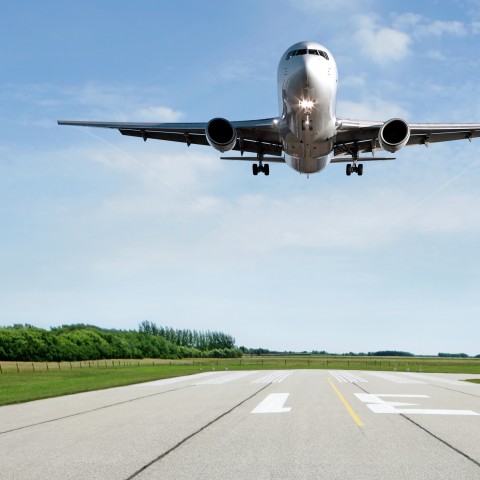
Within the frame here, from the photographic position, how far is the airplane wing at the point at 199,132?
80.6 ft

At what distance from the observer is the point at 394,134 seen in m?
22.5

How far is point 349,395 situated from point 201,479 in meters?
14.5

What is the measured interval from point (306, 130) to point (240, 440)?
1417 cm

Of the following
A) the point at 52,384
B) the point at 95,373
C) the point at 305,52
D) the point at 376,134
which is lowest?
the point at 52,384

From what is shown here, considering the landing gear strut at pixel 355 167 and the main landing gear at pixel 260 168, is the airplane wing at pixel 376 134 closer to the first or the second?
the landing gear strut at pixel 355 167

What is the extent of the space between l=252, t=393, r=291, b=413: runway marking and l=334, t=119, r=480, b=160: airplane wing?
36.1 ft

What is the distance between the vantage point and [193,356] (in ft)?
562

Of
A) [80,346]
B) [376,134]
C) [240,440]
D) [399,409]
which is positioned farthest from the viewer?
[80,346]

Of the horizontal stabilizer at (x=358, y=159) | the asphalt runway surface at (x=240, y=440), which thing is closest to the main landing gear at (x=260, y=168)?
the horizontal stabilizer at (x=358, y=159)

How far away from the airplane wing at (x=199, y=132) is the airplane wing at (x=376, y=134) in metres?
2.82

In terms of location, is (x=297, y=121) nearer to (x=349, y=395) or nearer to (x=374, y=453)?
(x=349, y=395)

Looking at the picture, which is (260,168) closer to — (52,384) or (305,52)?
(305,52)

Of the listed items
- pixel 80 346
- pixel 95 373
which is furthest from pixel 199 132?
pixel 80 346

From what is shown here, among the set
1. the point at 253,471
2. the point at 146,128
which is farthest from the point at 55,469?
the point at 146,128
